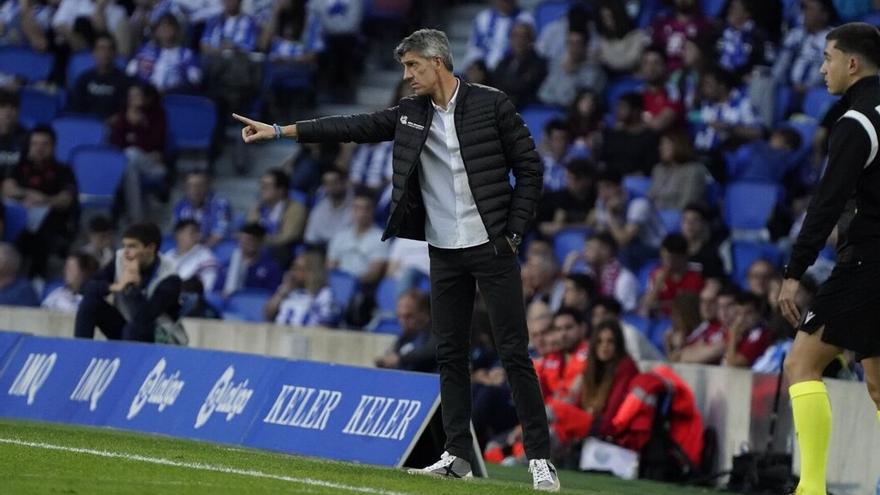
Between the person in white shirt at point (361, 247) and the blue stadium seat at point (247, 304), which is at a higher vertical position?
the person in white shirt at point (361, 247)

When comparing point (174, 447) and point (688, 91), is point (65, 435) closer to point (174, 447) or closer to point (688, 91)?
point (174, 447)

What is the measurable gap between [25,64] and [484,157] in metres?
14.4

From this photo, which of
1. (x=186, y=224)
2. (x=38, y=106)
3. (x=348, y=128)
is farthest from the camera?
(x=38, y=106)

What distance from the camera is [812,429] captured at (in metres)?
8.15

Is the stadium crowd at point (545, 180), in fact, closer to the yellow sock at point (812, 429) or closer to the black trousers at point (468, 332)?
the black trousers at point (468, 332)

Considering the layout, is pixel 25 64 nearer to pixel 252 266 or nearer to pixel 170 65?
pixel 170 65

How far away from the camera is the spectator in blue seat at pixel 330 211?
18297 mm

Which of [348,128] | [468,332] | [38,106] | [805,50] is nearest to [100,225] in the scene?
[38,106]

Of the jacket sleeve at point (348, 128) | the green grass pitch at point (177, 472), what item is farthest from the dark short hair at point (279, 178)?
the jacket sleeve at point (348, 128)

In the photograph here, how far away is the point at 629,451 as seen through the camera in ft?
40.2

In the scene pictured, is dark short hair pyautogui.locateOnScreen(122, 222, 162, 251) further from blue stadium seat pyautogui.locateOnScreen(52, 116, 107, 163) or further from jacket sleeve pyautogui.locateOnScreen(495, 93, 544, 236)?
blue stadium seat pyautogui.locateOnScreen(52, 116, 107, 163)

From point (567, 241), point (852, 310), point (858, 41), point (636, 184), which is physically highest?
point (858, 41)

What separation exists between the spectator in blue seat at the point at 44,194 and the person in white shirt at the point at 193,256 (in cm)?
172

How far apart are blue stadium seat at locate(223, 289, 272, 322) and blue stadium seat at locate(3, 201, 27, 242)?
2.87 metres
